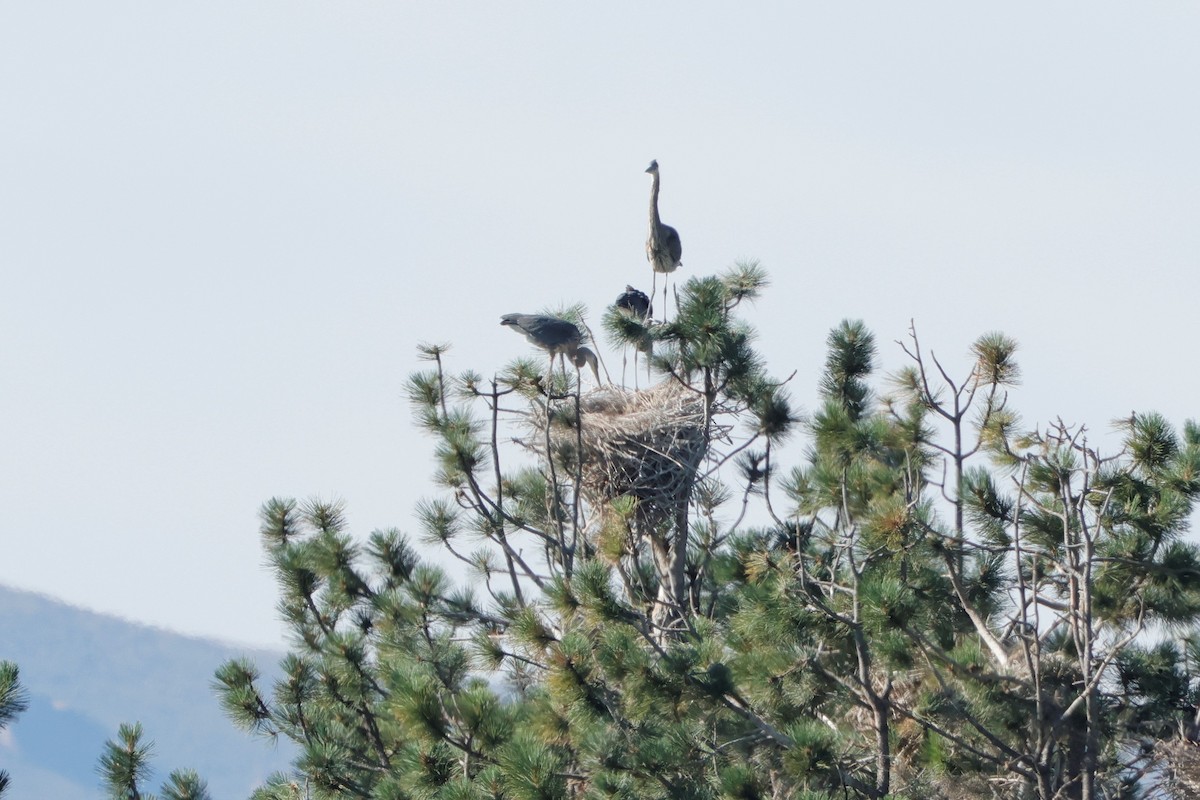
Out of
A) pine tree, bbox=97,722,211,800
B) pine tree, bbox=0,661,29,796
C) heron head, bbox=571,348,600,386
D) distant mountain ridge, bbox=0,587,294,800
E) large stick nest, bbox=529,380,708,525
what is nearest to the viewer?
pine tree, bbox=0,661,29,796

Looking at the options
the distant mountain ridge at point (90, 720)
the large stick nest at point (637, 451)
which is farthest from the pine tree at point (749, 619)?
the distant mountain ridge at point (90, 720)

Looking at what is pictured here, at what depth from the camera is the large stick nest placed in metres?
11.1

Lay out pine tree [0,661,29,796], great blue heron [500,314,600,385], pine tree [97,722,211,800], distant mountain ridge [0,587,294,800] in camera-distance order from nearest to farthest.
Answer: pine tree [0,661,29,796] → pine tree [97,722,211,800] → great blue heron [500,314,600,385] → distant mountain ridge [0,587,294,800]

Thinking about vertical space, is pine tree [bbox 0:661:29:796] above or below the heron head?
below

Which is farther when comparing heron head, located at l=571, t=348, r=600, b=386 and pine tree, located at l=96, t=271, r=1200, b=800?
heron head, located at l=571, t=348, r=600, b=386

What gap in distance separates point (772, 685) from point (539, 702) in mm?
1294

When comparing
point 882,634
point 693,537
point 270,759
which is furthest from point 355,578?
point 270,759

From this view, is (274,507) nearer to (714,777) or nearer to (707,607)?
(707,607)

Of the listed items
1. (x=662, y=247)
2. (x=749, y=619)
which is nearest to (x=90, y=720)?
(x=662, y=247)

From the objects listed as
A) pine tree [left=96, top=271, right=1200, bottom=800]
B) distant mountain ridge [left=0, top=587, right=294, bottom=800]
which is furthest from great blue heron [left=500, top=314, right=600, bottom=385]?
distant mountain ridge [left=0, top=587, right=294, bottom=800]

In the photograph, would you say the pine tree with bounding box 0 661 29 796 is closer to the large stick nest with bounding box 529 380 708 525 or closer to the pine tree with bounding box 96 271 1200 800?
the pine tree with bounding box 96 271 1200 800

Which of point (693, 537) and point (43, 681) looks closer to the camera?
point (693, 537)

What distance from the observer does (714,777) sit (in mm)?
8031

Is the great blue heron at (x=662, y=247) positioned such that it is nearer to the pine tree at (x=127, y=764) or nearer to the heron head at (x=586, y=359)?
the heron head at (x=586, y=359)
